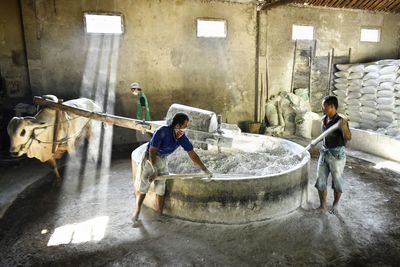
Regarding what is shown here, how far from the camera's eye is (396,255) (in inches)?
157

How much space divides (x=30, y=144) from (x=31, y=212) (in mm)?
1323

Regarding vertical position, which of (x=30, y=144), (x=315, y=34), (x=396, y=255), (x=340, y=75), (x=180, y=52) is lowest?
(x=396, y=255)

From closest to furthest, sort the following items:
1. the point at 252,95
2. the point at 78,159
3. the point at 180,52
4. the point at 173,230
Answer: the point at 173,230 < the point at 78,159 < the point at 180,52 < the point at 252,95

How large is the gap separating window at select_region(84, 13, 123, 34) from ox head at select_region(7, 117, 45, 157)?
154 inches

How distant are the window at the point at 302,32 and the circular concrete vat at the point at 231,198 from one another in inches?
304

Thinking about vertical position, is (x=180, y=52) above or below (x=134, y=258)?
above

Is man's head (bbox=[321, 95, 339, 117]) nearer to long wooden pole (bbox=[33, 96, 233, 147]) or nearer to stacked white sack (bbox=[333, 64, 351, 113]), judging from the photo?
long wooden pole (bbox=[33, 96, 233, 147])

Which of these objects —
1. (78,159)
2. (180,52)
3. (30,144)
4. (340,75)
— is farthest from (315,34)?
(30,144)

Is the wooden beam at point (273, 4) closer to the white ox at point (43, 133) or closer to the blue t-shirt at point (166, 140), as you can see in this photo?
the white ox at point (43, 133)

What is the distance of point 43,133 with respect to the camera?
6027 millimetres

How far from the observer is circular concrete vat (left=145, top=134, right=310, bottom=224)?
4621 millimetres

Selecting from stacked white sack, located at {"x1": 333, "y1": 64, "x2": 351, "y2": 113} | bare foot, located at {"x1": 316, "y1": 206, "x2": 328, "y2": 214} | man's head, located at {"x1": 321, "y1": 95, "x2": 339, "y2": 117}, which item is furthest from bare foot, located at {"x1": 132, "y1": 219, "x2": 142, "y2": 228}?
stacked white sack, located at {"x1": 333, "y1": 64, "x2": 351, "y2": 113}

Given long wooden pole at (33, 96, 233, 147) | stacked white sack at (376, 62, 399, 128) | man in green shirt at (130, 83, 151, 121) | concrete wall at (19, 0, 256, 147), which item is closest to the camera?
long wooden pole at (33, 96, 233, 147)

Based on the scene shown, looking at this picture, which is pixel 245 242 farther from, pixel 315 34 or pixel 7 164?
pixel 315 34
